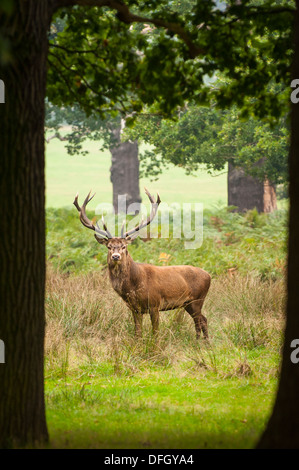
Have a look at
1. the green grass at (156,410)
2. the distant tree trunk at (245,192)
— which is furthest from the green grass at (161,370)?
the distant tree trunk at (245,192)

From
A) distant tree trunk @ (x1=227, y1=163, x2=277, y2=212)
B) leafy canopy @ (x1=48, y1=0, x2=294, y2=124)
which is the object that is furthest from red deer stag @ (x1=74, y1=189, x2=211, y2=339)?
distant tree trunk @ (x1=227, y1=163, x2=277, y2=212)

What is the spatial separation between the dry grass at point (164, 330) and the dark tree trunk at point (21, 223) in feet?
11.5

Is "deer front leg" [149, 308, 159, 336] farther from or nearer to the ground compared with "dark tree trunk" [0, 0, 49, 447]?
nearer to the ground

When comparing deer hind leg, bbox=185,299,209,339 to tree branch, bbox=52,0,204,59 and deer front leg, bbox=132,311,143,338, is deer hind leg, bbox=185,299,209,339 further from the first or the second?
tree branch, bbox=52,0,204,59

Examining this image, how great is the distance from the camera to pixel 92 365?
9594 mm

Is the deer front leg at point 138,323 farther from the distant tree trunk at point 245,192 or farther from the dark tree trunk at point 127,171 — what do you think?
the dark tree trunk at point 127,171

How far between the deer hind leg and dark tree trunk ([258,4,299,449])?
253 inches

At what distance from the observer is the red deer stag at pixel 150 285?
35.7ft

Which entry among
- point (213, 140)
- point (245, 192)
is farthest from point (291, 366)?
point (245, 192)

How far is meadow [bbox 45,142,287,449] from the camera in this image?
6613mm

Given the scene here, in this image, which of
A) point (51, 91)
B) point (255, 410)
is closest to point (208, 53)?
point (51, 91)

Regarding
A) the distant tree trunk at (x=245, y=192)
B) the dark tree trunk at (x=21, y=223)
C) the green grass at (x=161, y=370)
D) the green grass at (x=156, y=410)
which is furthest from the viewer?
the distant tree trunk at (x=245, y=192)

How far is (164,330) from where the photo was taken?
10734 mm

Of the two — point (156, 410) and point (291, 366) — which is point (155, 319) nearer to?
point (156, 410)
